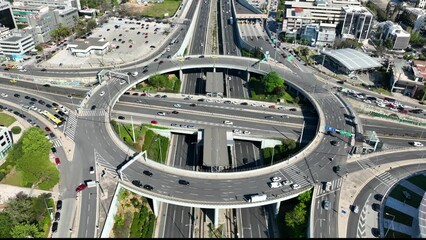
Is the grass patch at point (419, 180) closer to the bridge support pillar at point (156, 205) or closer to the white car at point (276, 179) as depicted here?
the white car at point (276, 179)

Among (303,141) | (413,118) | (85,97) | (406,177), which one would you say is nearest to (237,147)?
(303,141)

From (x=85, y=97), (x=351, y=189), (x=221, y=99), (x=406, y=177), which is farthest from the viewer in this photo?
(x=221, y=99)

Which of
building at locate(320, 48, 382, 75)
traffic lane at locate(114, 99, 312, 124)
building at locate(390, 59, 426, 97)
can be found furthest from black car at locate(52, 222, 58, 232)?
building at locate(390, 59, 426, 97)

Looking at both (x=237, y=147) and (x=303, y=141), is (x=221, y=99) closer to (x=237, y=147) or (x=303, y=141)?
(x=237, y=147)

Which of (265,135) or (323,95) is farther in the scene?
(323,95)

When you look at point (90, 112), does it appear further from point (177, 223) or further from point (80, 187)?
point (177, 223)

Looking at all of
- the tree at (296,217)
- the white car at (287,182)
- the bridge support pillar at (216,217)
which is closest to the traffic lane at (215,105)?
the white car at (287,182)

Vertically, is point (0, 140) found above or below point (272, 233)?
above
